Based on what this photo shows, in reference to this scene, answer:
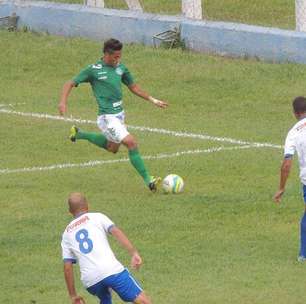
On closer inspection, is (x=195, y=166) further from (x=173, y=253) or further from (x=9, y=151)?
(x=173, y=253)

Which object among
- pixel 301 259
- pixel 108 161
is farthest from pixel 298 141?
pixel 108 161

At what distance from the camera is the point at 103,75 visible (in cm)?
1716

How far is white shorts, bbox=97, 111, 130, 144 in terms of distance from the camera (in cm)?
1712

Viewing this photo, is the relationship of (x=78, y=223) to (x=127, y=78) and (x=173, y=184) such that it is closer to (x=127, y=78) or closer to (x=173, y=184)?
(x=173, y=184)

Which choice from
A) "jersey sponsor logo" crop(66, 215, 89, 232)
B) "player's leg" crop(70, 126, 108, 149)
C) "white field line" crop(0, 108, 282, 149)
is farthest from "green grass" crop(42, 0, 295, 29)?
"jersey sponsor logo" crop(66, 215, 89, 232)

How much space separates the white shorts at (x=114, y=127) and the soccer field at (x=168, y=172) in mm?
680

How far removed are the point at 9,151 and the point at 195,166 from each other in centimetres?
288

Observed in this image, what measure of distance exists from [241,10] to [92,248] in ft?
51.2

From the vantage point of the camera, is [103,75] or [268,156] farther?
[268,156]

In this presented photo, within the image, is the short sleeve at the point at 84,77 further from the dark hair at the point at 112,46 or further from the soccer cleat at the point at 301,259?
the soccer cleat at the point at 301,259

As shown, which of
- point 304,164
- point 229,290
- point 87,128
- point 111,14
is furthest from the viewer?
point 111,14

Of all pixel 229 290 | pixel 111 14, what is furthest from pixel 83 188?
pixel 111 14

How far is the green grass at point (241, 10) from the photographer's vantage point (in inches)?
997

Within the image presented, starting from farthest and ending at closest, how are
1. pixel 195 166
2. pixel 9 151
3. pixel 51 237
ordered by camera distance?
pixel 9 151 → pixel 195 166 → pixel 51 237
